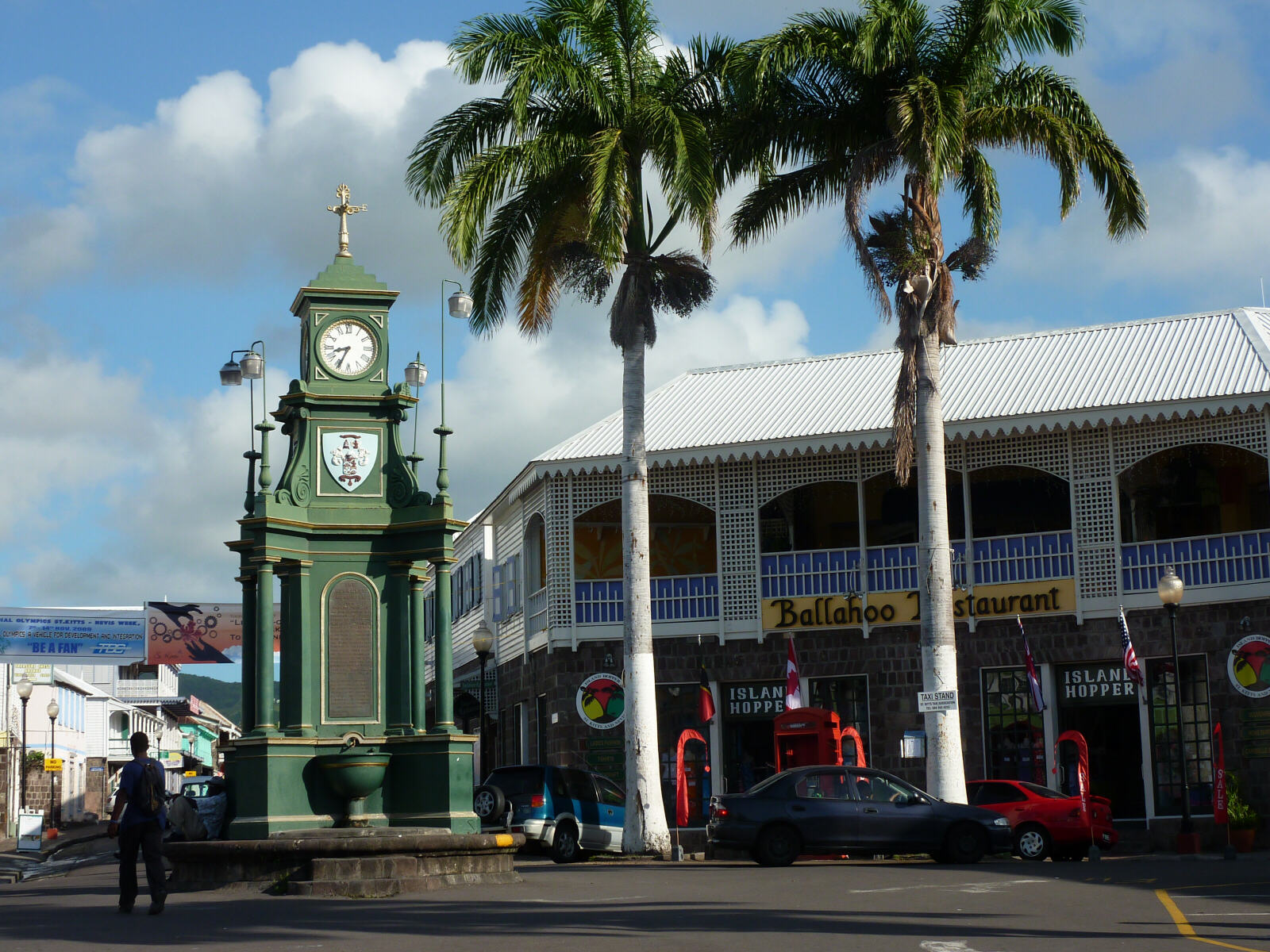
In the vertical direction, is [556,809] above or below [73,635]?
below

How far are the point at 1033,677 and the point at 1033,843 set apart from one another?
532 cm

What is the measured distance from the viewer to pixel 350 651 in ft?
60.5

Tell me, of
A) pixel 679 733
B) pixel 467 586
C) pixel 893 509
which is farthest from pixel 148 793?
pixel 467 586

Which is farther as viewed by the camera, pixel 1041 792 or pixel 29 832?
pixel 29 832

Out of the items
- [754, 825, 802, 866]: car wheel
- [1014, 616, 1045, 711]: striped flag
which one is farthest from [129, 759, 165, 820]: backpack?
[1014, 616, 1045, 711]: striped flag

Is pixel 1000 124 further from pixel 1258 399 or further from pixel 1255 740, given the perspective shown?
pixel 1255 740

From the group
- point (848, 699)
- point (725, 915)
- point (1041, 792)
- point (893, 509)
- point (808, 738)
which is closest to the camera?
point (725, 915)

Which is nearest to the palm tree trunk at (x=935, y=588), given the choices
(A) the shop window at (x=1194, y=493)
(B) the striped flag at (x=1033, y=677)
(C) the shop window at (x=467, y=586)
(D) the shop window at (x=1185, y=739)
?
(B) the striped flag at (x=1033, y=677)

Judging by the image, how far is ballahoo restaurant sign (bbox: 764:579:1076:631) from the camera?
28.5 m

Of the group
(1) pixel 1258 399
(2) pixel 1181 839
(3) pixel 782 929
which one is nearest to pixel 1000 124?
(1) pixel 1258 399

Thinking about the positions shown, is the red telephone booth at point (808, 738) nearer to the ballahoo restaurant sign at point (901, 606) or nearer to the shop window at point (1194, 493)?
the ballahoo restaurant sign at point (901, 606)

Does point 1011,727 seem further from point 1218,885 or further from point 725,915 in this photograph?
point 725,915

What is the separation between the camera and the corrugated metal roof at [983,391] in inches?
1106

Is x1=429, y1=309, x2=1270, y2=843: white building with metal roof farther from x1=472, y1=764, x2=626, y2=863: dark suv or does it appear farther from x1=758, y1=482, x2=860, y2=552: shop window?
x1=472, y1=764, x2=626, y2=863: dark suv
